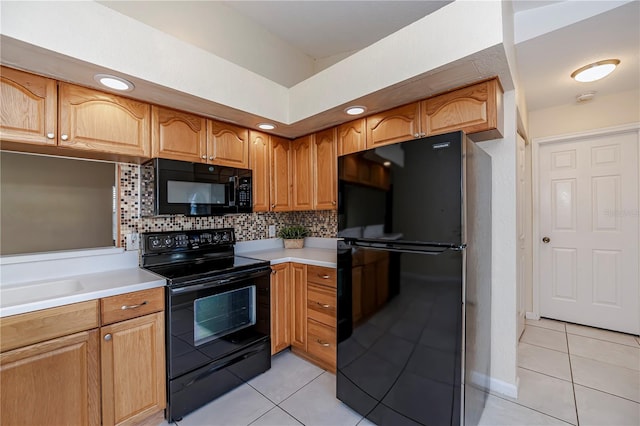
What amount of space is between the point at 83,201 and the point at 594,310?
16.2 feet

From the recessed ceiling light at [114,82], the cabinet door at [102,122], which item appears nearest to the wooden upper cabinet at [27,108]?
the cabinet door at [102,122]

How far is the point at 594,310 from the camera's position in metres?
2.99

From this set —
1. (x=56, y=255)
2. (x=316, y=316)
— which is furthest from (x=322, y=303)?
(x=56, y=255)

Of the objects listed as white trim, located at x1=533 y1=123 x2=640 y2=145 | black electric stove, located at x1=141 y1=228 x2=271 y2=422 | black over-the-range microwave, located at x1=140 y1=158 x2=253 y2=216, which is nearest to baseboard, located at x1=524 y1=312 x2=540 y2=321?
white trim, located at x1=533 y1=123 x2=640 y2=145

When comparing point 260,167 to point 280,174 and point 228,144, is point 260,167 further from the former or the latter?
point 228,144

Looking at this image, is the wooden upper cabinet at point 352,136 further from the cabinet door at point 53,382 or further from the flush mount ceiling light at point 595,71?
the cabinet door at point 53,382

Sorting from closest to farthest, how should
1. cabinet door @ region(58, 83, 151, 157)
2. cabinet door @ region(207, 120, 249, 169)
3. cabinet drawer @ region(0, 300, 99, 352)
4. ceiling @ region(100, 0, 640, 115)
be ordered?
cabinet drawer @ region(0, 300, 99, 352) < cabinet door @ region(58, 83, 151, 157) < ceiling @ region(100, 0, 640, 115) < cabinet door @ region(207, 120, 249, 169)

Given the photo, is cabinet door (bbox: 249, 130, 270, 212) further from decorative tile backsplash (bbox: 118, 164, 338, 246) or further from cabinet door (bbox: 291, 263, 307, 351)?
cabinet door (bbox: 291, 263, 307, 351)

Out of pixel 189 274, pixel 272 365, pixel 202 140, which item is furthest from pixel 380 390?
pixel 202 140

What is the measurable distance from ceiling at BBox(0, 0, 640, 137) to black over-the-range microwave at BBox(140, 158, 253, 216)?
1.53ft

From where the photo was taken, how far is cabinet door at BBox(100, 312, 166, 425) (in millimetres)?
1487

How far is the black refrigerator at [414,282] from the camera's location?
4.45 ft

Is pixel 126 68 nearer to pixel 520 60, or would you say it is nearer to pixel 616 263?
pixel 520 60

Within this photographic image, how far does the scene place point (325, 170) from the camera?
8.67ft
